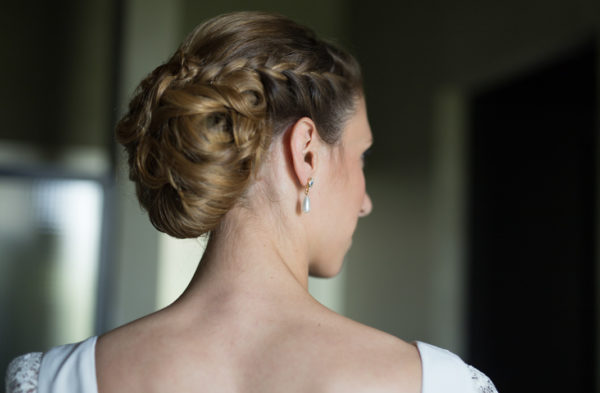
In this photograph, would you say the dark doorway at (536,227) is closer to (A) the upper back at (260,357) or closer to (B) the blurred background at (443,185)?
(B) the blurred background at (443,185)

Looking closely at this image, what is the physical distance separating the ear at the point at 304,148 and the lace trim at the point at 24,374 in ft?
1.21

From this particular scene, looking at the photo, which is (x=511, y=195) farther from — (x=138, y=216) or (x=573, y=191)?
(x=138, y=216)

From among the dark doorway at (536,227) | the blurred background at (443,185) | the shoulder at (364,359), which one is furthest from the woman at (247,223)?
the dark doorway at (536,227)

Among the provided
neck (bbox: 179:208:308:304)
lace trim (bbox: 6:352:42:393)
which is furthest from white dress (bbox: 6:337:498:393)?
neck (bbox: 179:208:308:304)

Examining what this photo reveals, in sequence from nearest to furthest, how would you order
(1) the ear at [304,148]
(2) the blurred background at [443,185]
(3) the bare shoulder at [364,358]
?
(3) the bare shoulder at [364,358] → (1) the ear at [304,148] → (2) the blurred background at [443,185]

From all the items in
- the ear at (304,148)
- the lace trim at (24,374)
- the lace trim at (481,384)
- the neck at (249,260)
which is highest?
the ear at (304,148)

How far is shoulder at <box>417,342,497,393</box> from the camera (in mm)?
688

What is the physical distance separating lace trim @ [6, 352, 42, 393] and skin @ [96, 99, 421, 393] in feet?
0.30

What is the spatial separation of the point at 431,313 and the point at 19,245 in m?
1.80

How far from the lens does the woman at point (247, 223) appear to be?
2.29 ft

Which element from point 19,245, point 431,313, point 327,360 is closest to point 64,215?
point 19,245

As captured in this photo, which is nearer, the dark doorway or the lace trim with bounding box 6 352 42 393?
the lace trim with bounding box 6 352 42 393

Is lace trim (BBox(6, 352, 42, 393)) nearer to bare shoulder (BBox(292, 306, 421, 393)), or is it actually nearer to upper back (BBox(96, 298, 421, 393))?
upper back (BBox(96, 298, 421, 393))

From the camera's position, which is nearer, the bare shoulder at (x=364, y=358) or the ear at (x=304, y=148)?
the bare shoulder at (x=364, y=358)
